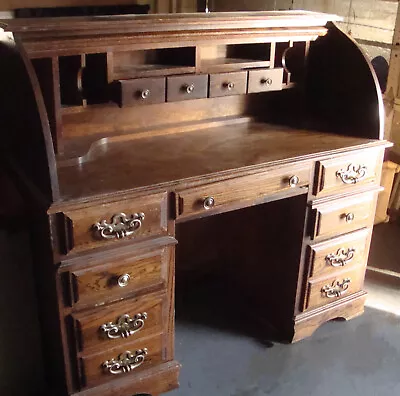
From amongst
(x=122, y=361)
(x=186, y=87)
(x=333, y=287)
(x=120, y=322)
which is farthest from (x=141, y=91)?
(x=333, y=287)

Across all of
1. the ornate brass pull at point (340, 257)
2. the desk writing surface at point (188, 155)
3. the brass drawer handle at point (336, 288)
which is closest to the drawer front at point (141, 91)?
the desk writing surface at point (188, 155)

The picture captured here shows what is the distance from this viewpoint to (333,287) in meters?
2.13

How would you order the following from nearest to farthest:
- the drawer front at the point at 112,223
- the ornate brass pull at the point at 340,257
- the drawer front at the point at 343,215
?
the drawer front at the point at 112,223
the drawer front at the point at 343,215
the ornate brass pull at the point at 340,257

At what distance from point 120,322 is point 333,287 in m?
0.87

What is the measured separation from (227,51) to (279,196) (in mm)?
599

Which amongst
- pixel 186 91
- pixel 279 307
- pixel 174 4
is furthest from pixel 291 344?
pixel 174 4

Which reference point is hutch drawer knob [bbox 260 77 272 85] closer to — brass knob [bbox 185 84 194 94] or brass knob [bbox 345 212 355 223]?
brass knob [bbox 185 84 194 94]

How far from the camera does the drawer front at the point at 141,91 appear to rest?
1.67 meters

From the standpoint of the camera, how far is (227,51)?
80.6 inches

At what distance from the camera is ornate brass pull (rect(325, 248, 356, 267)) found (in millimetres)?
2043

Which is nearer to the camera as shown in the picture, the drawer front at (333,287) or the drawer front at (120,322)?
the drawer front at (120,322)

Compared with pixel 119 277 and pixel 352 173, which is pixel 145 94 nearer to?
pixel 119 277

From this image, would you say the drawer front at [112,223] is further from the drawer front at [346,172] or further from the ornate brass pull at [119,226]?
the drawer front at [346,172]

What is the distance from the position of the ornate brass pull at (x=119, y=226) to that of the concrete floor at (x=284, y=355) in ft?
2.11
